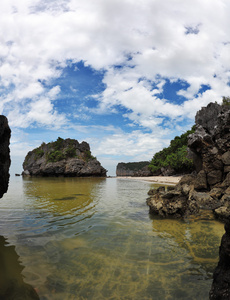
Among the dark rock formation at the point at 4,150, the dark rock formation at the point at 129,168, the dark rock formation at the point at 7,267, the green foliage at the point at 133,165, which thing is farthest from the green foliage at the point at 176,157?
the green foliage at the point at 133,165

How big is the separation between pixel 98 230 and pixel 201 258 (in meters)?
3.88

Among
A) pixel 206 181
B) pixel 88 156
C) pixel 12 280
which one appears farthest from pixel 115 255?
pixel 88 156

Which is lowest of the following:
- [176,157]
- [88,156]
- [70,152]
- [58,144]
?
[176,157]

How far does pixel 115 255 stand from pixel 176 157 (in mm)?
47644

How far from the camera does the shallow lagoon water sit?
3.65m

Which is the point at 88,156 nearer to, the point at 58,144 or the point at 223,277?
the point at 58,144

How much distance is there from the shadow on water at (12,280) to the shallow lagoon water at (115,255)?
0.41 ft

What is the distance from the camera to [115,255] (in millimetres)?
5105

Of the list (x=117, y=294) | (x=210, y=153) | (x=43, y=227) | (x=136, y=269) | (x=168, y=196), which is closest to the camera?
(x=117, y=294)

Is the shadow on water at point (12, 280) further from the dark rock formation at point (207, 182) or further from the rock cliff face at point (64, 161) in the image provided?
the rock cliff face at point (64, 161)

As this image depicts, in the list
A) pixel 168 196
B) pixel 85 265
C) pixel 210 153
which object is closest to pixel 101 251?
pixel 85 265

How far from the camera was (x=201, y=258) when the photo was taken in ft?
16.3

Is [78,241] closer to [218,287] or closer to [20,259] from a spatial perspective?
[20,259]

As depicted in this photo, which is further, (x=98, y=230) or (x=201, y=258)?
(x=98, y=230)
